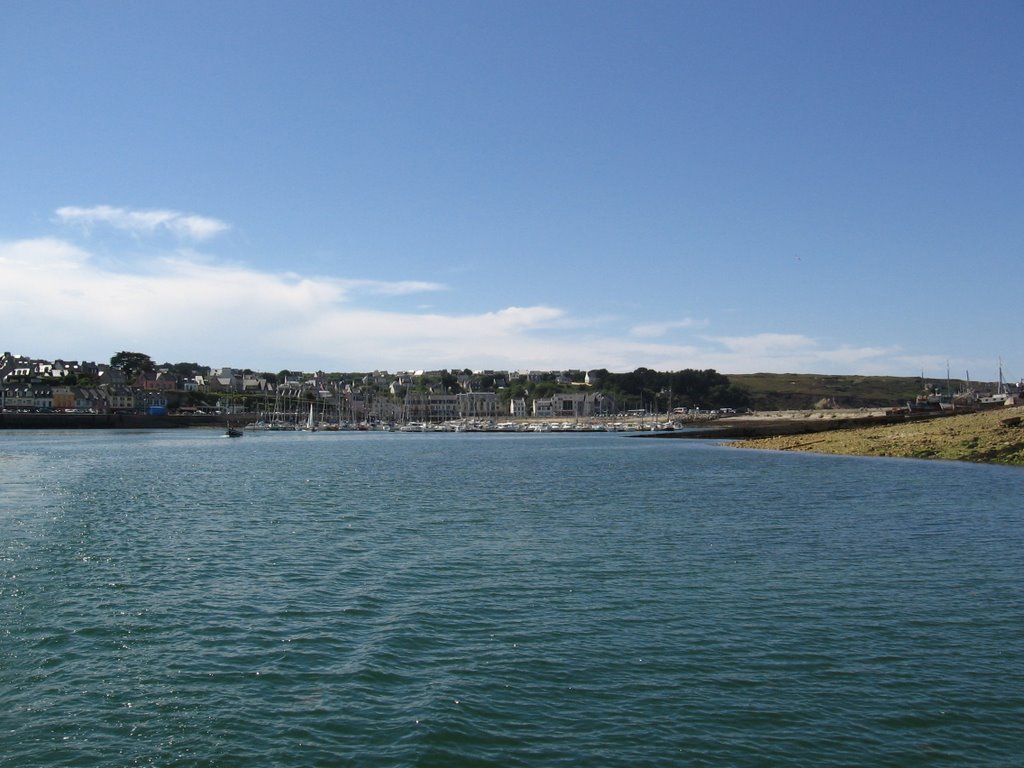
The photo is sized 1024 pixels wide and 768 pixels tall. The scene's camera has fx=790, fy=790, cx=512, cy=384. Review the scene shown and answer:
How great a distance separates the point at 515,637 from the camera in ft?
49.6

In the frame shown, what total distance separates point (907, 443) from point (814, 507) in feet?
131

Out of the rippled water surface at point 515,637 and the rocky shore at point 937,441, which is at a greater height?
the rocky shore at point 937,441

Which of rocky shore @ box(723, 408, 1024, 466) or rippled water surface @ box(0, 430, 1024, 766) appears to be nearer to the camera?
rippled water surface @ box(0, 430, 1024, 766)

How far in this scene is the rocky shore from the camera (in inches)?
2270

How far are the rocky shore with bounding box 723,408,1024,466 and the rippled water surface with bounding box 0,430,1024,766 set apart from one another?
27858 mm

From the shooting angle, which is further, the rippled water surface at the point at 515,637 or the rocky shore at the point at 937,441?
the rocky shore at the point at 937,441

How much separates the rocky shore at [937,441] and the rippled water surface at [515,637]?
27858 mm

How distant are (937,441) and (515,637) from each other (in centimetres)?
6182

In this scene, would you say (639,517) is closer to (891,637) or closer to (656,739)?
(891,637)

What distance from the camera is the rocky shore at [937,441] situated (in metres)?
57.7

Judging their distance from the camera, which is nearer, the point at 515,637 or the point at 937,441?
the point at 515,637

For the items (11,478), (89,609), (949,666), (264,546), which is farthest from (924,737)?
(11,478)

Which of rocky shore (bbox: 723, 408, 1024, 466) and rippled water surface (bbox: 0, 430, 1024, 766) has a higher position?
rocky shore (bbox: 723, 408, 1024, 466)

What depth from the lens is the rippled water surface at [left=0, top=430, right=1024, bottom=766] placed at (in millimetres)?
10633
